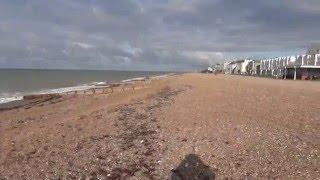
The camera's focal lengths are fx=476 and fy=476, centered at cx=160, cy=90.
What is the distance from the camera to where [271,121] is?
742 inches

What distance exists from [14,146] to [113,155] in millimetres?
4687

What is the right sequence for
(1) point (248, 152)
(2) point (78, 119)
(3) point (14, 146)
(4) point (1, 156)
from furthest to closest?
(2) point (78, 119)
(3) point (14, 146)
(4) point (1, 156)
(1) point (248, 152)

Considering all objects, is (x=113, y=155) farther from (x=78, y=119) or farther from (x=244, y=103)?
(x=244, y=103)

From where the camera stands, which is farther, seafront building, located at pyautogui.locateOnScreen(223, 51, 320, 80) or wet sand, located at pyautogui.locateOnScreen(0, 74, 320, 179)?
seafront building, located at pyautogui.locateOnScreen(223, 51, 320, 80)

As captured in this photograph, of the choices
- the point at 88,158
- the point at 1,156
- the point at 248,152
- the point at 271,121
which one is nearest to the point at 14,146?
the point at 1,156

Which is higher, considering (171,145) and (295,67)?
(171,145)

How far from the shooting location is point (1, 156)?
16562 mm

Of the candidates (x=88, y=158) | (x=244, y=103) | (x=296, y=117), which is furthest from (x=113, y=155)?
(x=244, y=103)

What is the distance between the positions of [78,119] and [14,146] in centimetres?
470

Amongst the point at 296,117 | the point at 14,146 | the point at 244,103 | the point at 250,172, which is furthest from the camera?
A: the point at 244,103

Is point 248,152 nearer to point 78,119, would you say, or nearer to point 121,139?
point 121,139

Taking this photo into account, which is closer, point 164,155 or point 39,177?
point 39,177

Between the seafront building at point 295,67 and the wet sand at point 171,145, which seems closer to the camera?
the wet sand at point 171,145

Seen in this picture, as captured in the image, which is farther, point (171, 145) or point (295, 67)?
point (295, 67)
